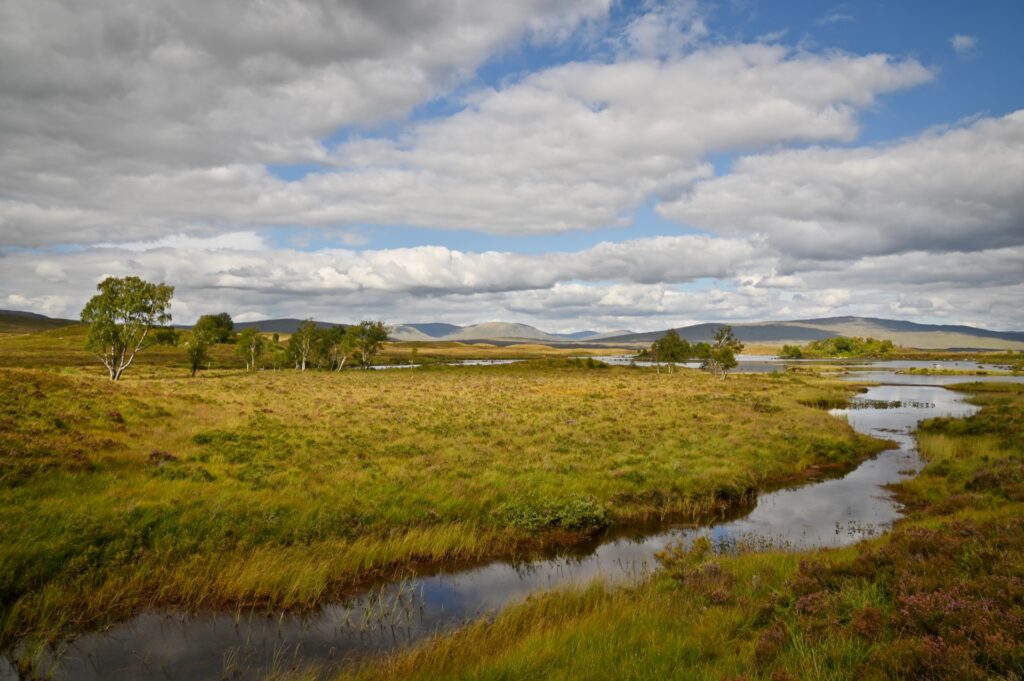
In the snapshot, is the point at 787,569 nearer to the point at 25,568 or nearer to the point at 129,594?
the point at 129,594

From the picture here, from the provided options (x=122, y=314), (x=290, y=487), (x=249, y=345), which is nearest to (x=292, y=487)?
(x=290, y=487)

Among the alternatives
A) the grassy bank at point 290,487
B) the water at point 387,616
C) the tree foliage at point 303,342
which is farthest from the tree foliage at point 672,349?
the water at point 387,616

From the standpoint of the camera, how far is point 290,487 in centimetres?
1962

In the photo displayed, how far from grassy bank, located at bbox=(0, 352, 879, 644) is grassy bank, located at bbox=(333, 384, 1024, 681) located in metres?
5.65

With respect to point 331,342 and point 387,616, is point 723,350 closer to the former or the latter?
point 331,342

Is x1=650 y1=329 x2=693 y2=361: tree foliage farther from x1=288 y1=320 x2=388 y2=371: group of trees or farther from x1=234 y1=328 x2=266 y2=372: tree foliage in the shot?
x1=234 y1=328 x2=266 y2=372: tree foliage

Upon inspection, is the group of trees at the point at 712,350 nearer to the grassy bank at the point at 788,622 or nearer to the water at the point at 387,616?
the water at the point at 387,616

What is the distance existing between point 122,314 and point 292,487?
200ft

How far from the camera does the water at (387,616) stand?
34.4 ft

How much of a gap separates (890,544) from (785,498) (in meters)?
13.1

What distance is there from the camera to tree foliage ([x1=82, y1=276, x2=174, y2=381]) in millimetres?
62812

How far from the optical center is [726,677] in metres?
7.72

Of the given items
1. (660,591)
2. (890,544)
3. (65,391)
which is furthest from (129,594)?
(65,391)

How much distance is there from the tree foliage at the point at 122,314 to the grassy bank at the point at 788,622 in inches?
2675
